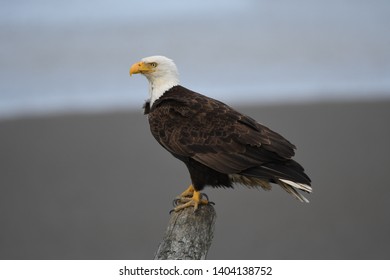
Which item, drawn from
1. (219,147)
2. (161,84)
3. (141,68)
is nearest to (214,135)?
(219,147)

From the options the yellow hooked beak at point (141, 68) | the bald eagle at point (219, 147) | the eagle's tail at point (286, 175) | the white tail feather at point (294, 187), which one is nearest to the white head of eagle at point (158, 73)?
the yellow hooked beak at point (141, 68)

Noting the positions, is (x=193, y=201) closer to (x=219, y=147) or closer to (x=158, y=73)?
(x=219, y=147)

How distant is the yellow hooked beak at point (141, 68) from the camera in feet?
16.3

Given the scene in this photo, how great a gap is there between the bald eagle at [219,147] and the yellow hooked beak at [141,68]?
12.8 inches

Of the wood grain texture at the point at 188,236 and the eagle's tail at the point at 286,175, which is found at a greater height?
the eagle's tail at the point at 286,175

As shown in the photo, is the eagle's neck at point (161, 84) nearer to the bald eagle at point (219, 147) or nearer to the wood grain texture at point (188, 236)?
the bald eagle at point (219, 147)

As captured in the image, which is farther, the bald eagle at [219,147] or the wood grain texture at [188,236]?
the bald eagle at [219,147]

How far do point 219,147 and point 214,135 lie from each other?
11cm

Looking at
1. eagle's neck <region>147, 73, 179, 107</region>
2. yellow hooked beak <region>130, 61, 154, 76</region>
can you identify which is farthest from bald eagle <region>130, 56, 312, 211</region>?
yellow hooked beak <region>130, 61, 154, 76</region>

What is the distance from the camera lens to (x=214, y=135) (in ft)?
14.7

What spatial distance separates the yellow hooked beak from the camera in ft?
16.3

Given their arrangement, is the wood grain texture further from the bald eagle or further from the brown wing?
the brown wing

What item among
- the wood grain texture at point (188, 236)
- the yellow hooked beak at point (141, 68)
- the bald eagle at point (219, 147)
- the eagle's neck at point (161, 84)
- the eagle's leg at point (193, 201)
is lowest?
the wood grain texture at point (188, 236)

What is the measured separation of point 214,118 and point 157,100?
60 centimetres
